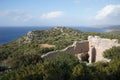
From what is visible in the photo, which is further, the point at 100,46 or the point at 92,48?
the point at 92,48

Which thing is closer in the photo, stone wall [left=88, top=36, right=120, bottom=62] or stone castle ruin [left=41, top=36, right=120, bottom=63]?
stone wall [left=88, top=36, right=120, bottom=62]

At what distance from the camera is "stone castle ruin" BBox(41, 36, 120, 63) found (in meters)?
23.8

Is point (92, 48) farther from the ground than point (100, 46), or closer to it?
closer to it

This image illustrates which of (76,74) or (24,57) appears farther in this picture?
(24,57)

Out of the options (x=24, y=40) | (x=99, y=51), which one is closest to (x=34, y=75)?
(x=99, y=51)

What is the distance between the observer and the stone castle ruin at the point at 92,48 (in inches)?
938

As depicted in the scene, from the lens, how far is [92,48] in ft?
81.1

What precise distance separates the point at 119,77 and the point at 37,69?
5.18 m

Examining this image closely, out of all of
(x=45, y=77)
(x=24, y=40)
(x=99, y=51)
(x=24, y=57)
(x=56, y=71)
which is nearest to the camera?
(x=45, y=77)

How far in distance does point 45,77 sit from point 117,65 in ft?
17.1

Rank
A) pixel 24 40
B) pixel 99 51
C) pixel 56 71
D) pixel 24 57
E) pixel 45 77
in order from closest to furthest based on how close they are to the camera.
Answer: pixel 45 77 → pixel 56 71 → pixel 24 57 → pixel 99 51 → pixel 24 40

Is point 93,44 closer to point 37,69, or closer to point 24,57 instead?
point 24,57

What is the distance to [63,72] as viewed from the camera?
14156 millimetres

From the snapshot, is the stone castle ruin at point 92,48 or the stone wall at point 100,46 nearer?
the stone wall at point 100,46
